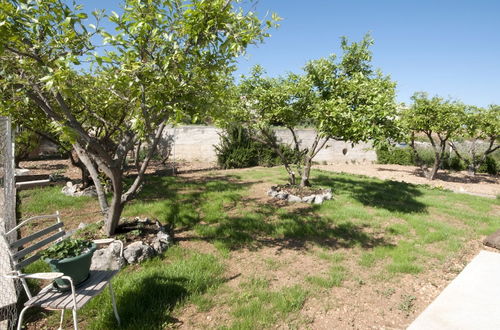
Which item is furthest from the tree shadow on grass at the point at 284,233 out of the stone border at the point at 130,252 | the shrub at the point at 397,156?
the shrub at the point at 397,156

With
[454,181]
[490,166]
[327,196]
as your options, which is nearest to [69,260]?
[327,196]

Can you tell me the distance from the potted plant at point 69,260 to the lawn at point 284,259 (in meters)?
0.69

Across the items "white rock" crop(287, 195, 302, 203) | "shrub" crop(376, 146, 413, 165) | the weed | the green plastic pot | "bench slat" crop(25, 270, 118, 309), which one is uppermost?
"shrub" crop(376, 146, 413, 165)

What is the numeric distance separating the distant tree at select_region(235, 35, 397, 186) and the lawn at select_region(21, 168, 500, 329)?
2300 mm

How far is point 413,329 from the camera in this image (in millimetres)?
3031

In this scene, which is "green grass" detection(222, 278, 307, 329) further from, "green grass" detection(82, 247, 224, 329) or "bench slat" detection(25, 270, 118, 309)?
"bench slat" detection(25, 270, 118, 309)

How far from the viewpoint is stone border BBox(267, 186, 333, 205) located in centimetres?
790

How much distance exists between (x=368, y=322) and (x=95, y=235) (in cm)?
456

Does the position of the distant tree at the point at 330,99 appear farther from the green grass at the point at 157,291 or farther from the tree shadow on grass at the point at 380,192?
the green grass at the point at 157,291

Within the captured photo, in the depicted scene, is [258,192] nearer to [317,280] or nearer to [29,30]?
[317,280]

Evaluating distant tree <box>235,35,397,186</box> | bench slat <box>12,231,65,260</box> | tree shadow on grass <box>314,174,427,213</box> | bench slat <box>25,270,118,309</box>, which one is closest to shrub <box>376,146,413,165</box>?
tree shadow on grass <box>314,174,427,213</box>

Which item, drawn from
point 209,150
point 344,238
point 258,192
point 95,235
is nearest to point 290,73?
point 258,192

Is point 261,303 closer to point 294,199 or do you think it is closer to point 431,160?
point 294,199

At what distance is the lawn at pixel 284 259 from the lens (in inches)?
127
